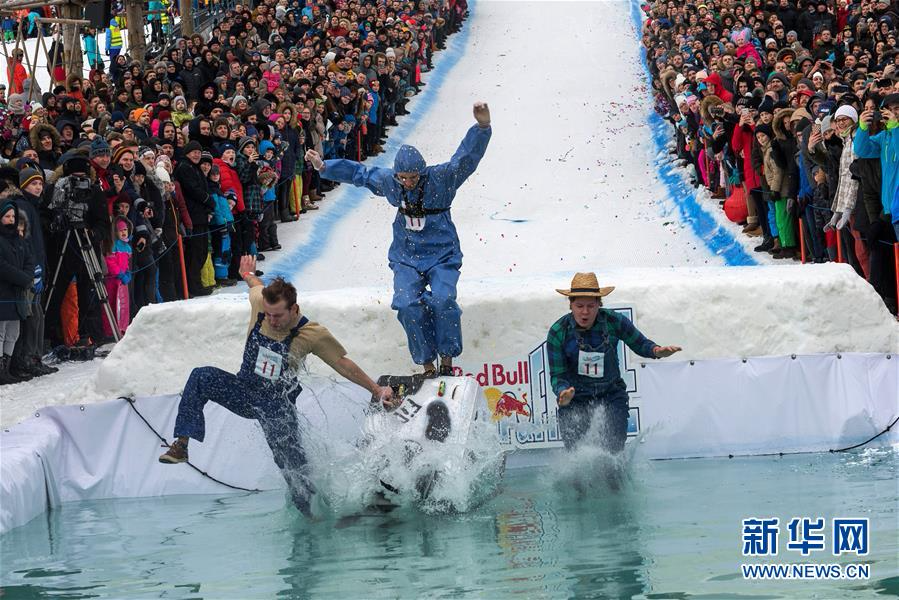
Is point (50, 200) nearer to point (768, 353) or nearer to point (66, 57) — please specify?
point (768, 353)

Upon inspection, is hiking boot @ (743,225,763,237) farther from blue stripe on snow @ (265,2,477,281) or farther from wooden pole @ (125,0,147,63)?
wooden pole @ (125,0,147,63)

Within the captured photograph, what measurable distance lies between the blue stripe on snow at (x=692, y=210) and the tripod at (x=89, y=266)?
688cm

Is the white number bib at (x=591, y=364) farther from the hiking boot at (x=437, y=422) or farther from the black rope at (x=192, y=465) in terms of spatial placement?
the black rope at (x=192, y=465)

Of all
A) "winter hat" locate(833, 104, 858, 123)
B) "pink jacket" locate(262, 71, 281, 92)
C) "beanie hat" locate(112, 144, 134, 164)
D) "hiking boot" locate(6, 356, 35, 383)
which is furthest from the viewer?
"pink jacket" locate(262, 71, 281, 92)

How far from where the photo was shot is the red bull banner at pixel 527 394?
A: 31.3ft

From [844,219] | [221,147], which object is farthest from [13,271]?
[844,219]

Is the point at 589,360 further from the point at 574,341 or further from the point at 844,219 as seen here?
the point at 844,219

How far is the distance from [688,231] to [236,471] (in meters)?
10.0

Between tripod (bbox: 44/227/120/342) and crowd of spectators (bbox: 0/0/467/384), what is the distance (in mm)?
14

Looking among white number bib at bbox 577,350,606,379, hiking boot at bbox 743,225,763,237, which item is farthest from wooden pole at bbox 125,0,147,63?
white number bib at bbox 577,350,606,379

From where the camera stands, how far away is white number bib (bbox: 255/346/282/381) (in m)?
→ 8.11

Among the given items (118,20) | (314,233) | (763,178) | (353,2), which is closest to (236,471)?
(763,178)

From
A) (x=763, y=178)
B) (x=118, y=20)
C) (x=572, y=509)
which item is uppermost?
(x=118, y=20)

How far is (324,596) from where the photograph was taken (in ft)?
21.7
